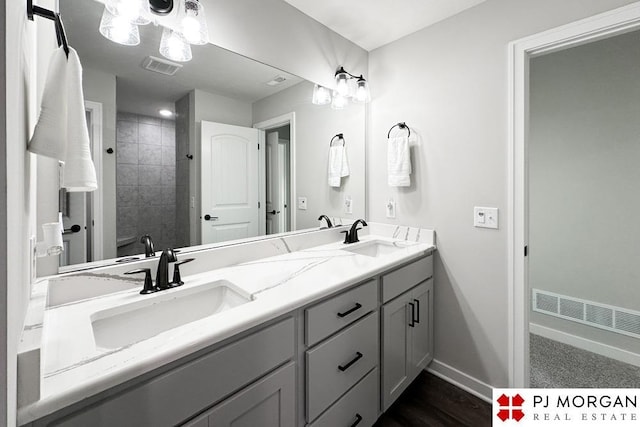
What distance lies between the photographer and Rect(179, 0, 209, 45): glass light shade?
117cm

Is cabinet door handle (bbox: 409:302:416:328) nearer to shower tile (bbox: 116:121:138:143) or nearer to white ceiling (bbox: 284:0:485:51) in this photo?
shower tile (bbox: 116:121:138:143)

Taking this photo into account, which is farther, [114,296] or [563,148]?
[563,148]

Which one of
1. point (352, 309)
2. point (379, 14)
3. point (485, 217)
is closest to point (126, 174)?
point (352, 309)

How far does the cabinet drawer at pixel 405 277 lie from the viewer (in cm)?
146

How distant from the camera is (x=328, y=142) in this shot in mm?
2082

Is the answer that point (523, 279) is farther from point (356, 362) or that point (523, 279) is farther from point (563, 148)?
point (563, 148)

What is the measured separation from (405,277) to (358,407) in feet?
2.20

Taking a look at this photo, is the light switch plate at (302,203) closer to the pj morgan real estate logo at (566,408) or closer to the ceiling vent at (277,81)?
the ceiling vent at (277,81)

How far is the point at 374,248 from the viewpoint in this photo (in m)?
2.08

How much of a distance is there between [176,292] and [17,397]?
1.88ft

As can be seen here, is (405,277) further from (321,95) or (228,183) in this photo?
(321,95)

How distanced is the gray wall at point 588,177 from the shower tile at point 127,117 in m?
2.78

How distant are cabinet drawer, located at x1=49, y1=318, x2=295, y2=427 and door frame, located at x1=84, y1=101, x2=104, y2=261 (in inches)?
26.3

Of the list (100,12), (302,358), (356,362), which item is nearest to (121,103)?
(100,12)
